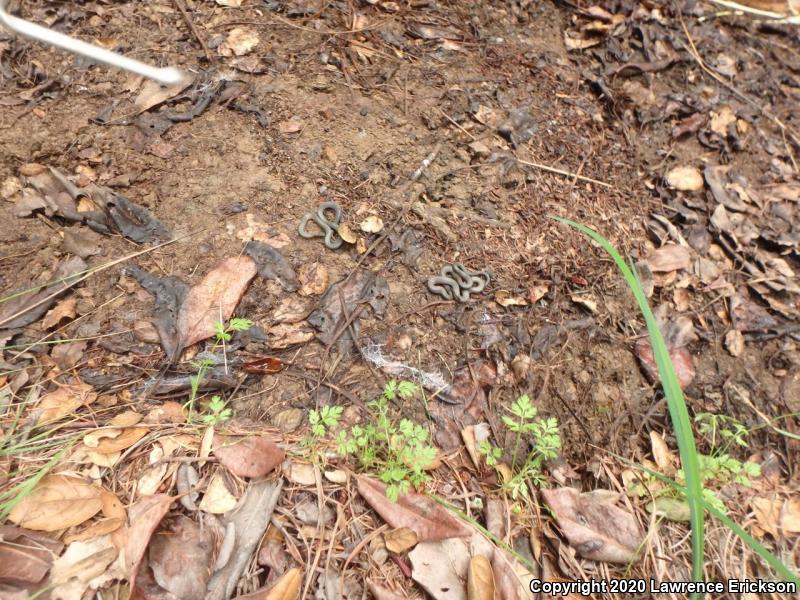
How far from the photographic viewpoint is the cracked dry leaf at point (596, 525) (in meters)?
2.05

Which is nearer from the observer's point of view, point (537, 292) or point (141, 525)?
point (141, 525)

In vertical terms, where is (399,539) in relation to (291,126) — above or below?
below

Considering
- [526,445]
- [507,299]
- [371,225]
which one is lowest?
[526,445]

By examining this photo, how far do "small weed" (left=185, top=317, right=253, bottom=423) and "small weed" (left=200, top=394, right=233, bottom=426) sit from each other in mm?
35

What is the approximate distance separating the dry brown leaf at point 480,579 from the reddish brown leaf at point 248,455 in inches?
32.2

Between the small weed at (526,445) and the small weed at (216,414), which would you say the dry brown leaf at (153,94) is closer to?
the small weed at (216,414)

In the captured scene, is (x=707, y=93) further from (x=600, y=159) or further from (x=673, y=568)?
(x=673, y=568)

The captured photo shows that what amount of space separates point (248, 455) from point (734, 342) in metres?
2.65

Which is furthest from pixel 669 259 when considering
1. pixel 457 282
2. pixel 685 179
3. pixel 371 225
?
pixel 371 225

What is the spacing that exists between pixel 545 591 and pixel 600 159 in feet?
8.31

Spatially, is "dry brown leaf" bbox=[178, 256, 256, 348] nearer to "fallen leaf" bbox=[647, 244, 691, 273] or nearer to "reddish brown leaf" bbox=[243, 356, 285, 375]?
"reddish brown leaf" bbox=[243, 356, 285, 375]

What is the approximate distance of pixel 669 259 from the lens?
3.00 m

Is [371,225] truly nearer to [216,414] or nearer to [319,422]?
[319,422]

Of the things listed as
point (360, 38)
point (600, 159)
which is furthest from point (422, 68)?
point (600, 159)
